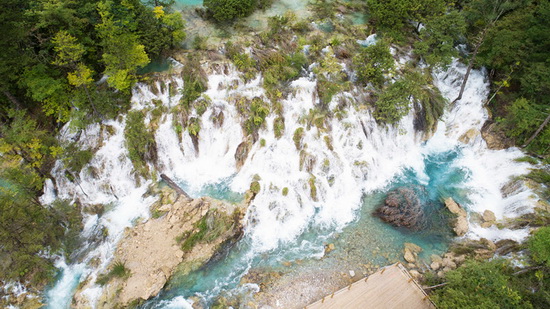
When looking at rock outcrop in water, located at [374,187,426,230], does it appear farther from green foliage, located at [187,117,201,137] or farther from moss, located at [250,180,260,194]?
green foliage, located at [187,117,201,137]

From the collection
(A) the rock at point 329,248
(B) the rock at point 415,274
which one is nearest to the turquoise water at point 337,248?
(A) the rock at point 329,248

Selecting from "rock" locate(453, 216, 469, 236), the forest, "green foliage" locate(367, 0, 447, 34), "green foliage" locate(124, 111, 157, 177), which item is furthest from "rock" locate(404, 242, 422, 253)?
"green foliage" locate(367, 0, 447, 34)

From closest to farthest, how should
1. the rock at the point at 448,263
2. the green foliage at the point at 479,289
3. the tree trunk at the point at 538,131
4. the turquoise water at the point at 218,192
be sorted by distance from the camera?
the green foliage at the point at 479,289 < the rock at the point at 448,263 < the turquoise water at the point at 218,192 < the tree trunk at the point at 538,131

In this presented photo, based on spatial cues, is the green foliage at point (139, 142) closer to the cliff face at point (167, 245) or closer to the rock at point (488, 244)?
the cliff face at point (167, 245)

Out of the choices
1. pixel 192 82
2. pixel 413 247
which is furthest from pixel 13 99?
pixel 413 247

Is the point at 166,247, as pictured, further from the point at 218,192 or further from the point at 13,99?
the point at 13,99
